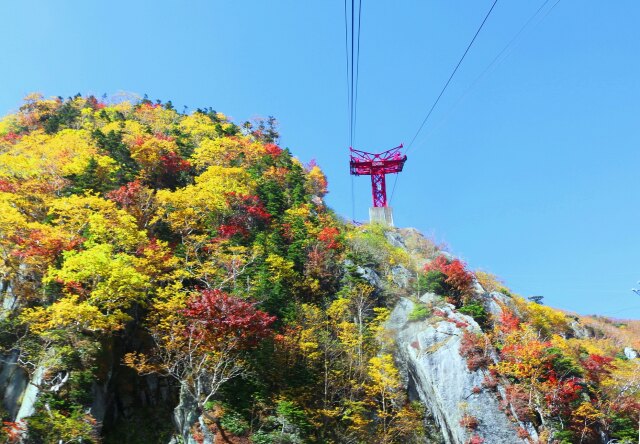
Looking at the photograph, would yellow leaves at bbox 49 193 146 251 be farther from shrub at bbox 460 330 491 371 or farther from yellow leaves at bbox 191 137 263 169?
shrub at bbox 460 330 491 371

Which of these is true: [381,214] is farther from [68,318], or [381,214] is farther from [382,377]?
[68,318]

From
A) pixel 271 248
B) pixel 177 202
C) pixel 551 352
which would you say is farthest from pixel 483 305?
pixel 177 202

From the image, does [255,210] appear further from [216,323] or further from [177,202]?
[216,323]

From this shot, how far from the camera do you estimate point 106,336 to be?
16984 millimetres

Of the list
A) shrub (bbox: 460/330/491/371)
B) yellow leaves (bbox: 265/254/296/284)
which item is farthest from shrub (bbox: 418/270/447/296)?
yellow leaves (bbox: 265/254/296/284)

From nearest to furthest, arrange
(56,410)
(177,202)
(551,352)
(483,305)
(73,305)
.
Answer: (56,410)
(73,305)
(551,352)
(177,202)
(483,305)

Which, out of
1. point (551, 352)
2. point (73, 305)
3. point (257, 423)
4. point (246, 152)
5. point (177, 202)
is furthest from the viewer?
point (246, 152)

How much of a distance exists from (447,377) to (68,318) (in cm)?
1826

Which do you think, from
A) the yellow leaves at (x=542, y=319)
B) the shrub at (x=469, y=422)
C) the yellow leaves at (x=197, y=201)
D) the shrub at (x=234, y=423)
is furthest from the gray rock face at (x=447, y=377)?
the yellow leaves at (x=197, y=201)

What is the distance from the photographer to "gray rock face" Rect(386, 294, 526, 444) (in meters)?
18.9

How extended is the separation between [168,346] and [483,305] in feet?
68.5

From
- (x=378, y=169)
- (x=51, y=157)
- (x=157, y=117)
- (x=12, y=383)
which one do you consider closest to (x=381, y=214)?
(x=378, y=169)

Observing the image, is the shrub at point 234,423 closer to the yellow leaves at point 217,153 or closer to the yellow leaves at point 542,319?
the yellow leaves at point 217,153

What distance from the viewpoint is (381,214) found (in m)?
40.9
